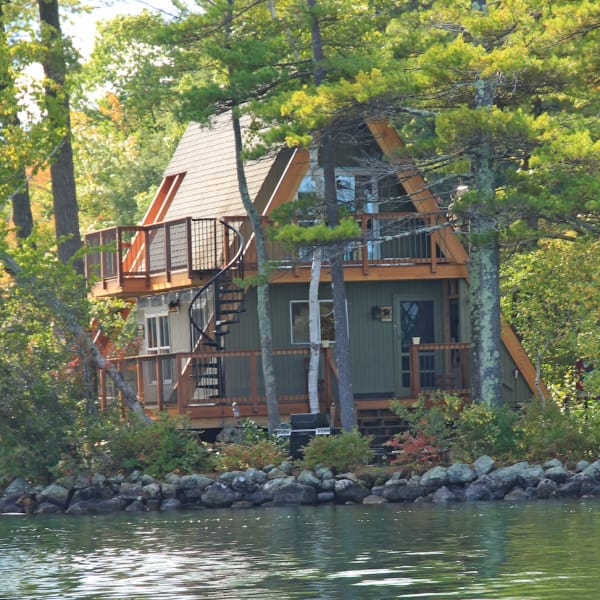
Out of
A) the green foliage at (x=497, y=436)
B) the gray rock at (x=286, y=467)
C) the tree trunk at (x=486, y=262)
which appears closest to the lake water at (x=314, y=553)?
the gray rock at (x=286, y=467)

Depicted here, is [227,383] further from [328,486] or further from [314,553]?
[314,553]

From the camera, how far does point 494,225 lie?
2930 centimetres

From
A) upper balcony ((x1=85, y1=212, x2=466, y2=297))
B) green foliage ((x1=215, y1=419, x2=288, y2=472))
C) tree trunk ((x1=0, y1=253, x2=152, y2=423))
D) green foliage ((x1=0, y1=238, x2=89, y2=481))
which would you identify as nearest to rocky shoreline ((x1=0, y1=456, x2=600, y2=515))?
green foliage ((x1=215, y1=419, x2=288, y2=472))

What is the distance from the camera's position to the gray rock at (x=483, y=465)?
28047mm

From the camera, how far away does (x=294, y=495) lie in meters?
28.0

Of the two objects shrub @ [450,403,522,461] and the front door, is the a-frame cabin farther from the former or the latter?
shrub @ [450,403,522,461]

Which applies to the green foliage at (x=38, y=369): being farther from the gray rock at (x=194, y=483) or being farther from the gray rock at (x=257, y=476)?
the gray rock at (x=257, y=476)

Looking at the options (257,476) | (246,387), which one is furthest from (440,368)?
(257,476)

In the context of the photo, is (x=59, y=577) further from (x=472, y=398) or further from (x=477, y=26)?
(x=472, y=398)

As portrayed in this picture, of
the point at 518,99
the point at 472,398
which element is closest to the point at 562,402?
the point at 472,398

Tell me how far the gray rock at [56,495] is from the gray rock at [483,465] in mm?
7658

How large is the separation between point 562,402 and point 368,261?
19.5ft

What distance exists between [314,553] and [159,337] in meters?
18.0

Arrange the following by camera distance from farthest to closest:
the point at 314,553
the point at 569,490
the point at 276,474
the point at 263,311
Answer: the point at 263,311 < the point at 276,474 < the point at 569,490 < the point at 314,553
